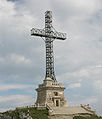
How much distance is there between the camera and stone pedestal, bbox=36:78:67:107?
7031 centimetres

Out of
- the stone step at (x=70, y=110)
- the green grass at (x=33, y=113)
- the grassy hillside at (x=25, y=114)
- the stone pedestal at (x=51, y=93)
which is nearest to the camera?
the grassy hillside at (x=25, y=114)

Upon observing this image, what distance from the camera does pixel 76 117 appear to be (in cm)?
6150

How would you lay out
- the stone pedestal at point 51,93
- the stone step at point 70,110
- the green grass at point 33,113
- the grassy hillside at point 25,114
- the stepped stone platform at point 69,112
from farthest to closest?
the stone pedestal at point 51,93
the stone step at point 70,110
the stepped stone platform at point 69,112
the green grass at point 33,113
the grassy hillside at point 25,114

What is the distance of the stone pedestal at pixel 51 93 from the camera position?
70312 millimetres

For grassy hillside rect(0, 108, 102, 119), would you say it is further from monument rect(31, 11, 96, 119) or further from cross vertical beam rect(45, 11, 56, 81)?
cross vertical beam rect(45, 11, 56, 81)

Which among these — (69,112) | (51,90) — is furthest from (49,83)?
(69,112)

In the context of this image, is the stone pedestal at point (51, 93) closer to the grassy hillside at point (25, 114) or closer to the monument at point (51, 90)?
the monument at point (51, 90)

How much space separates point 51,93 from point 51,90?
763mm

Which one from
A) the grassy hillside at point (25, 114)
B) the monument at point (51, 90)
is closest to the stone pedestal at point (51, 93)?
the monument at point (51, 90)

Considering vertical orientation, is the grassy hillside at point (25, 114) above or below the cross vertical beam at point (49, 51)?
below

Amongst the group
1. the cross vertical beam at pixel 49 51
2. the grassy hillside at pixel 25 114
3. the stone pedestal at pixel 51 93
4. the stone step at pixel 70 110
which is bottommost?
the grassy hillside at pixel 25 114

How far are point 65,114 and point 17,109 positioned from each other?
1076cm

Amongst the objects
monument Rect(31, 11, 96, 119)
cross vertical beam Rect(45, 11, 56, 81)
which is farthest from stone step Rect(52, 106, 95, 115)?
cross vertical beam Rect(45, 11, 56, 81)

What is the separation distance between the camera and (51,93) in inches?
2793
